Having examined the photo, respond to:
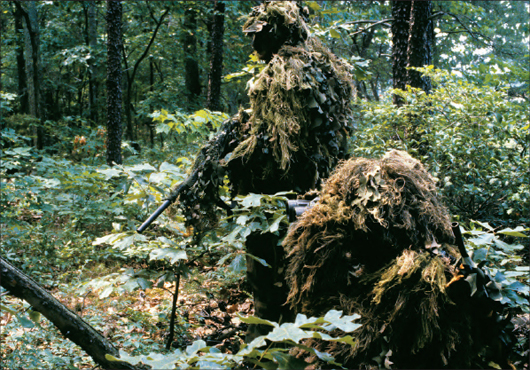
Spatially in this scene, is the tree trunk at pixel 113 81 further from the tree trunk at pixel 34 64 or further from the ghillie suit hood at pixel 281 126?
Result: the ghillie suit hood at pixel 281 126

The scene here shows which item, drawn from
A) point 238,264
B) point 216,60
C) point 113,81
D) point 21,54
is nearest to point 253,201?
point 238,264

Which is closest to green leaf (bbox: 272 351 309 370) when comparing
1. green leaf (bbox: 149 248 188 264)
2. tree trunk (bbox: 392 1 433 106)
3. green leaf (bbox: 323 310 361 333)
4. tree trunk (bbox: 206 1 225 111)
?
green leaf (bbox: 323 310 361 333)

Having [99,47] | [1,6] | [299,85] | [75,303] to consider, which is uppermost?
[1,6]

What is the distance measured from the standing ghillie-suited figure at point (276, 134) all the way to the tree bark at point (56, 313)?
94 centimetres

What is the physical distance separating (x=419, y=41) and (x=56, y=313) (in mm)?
6242

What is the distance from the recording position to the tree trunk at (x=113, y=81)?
21.0 feet

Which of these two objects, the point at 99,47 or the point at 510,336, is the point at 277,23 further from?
the point at 99,47

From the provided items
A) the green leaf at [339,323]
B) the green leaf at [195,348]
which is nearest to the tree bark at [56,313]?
the green leaf at [195,348]

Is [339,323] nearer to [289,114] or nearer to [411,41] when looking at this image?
[289,114]

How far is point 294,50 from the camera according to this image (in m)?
2.29

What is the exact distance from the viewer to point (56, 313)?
1731mm

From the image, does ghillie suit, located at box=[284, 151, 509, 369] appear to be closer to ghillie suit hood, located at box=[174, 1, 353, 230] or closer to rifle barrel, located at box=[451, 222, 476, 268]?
rifle barrel, located at box=[451, 222, 476, 268]

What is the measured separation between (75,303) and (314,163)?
3.54m

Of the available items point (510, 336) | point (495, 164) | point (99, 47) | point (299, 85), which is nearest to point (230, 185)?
point (299, 85)
